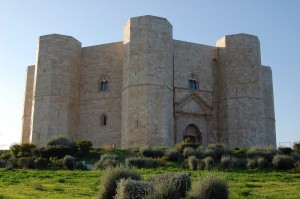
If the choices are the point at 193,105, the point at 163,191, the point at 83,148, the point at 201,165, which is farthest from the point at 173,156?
the point at 193,105

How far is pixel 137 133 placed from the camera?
27484 mm

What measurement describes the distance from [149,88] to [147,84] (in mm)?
295

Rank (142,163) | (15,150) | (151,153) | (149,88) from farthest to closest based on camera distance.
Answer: (149,88) < (15,150) < (151,153) < (142,163)

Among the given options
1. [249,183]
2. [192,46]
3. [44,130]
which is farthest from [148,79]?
[249,183]

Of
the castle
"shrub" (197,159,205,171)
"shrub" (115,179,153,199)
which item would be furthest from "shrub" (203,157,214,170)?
the castle

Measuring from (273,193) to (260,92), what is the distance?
70.5 feet

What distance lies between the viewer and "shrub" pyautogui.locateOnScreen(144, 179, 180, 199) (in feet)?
27.5

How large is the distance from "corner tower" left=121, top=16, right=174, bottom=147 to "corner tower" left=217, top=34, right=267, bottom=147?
4417mm

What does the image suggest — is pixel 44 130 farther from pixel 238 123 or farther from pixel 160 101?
pixel 238 123

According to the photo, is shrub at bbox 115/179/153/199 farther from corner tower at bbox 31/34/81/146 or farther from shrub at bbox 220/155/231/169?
corner tower at bbox 31/34/81/146

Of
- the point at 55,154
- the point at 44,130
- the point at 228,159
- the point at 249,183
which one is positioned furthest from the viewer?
the point at 44,130

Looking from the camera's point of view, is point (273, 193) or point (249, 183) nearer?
point (273, 193)

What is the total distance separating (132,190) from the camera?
28.7ft

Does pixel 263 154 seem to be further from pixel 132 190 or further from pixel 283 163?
pixel 132 190
